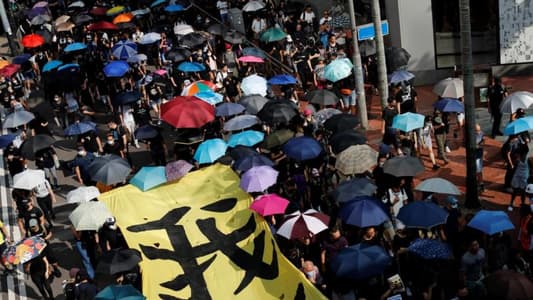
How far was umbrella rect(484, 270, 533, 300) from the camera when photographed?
870 centimetres

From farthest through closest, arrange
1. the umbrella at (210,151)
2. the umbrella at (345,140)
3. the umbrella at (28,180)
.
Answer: the umbrella at (210,151)
the umbrella at (28,180)
the umbrella at (345,140)

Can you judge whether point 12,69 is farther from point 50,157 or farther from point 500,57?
point 500,57

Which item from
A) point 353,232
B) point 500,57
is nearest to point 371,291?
point 353,232

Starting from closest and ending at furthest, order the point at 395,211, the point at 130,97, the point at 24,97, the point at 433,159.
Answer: the point at 395,211 < the point at 433,159 < the point at 130,97 < the point at 24,97

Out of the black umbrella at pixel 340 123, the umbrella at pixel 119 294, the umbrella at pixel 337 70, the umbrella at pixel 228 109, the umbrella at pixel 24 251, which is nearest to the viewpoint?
the umbrella at pixel 119 294

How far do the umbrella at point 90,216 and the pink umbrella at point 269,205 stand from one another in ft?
9.61

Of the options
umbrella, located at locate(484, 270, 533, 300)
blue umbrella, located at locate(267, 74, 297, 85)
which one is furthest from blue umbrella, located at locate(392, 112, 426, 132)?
umbrella, located at locate(484, 270, 533, 300)

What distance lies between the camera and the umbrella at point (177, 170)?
14638mm

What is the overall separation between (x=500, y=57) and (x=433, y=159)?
308 inches

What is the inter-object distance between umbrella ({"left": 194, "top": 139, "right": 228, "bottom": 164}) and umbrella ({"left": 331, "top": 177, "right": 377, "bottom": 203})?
3.47m

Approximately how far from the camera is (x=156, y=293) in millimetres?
11781

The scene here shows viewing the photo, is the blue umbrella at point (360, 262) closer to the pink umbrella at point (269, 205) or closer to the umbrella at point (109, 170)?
the pink umbrella at point (269, 205)

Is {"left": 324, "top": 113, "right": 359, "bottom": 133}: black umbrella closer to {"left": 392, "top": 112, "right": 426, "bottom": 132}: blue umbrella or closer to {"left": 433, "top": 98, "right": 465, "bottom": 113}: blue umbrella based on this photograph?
{"left": 392, "top": 112, "right": 426, "bottom": 132}: blue umbrella

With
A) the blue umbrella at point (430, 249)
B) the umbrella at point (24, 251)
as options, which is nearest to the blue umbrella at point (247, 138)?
the umbrella at point (24, 251)
